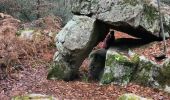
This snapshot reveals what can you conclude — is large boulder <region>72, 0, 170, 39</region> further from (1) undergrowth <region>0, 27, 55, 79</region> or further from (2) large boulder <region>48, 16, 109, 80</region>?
(1) undergrowth <region>0, 27, 55, 79</region>

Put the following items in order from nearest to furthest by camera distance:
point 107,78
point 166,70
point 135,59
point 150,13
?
1. point 166,70
2. point 135,59
3. point 107,78
4. point 150,13

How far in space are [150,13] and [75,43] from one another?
2.09 m

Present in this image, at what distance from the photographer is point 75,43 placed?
10023 millimetres

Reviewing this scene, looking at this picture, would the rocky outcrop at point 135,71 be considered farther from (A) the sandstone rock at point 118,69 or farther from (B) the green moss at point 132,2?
(B) the green moss at point 132,2

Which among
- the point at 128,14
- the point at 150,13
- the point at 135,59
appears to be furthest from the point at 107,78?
the point at 150,13

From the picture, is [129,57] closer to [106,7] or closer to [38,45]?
[106,7]

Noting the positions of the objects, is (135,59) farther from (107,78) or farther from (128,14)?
(128,14)

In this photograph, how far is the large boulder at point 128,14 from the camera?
9.63 meters

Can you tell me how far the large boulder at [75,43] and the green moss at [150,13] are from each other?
1226mm

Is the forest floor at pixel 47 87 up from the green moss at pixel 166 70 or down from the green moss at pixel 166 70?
down

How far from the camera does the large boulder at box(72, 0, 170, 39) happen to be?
9633mm

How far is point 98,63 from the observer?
36.0 ft

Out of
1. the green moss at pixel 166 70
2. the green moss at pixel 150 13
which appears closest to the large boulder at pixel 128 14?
the green moss at pixel 150 13

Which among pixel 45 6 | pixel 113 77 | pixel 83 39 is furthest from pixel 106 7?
pixel 45 6
